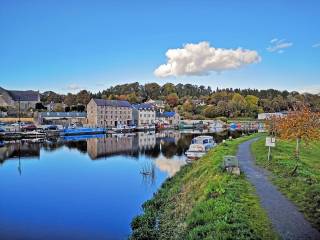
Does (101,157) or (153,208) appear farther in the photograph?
(101,157)

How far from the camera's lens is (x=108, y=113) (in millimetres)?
100250

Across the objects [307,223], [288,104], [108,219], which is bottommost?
[108,219]

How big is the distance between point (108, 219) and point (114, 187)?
6.93 meters

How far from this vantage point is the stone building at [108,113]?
95875 millimetres

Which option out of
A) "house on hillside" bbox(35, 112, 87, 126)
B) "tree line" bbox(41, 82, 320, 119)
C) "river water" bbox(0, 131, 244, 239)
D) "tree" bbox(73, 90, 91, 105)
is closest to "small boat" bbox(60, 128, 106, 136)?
A: "house on hillside" bbox(35, 112, 87, 126)

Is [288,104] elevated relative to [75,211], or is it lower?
elevated

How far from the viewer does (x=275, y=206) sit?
1065 cm

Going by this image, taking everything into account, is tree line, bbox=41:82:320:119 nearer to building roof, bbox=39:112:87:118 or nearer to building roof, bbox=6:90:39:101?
building roof, bbox=6:90:39:101

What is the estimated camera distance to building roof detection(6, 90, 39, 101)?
363 feet

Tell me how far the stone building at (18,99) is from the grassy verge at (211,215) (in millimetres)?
100717

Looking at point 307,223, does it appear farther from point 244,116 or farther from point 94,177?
point 244,116

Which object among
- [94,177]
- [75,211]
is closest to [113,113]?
[94,177]

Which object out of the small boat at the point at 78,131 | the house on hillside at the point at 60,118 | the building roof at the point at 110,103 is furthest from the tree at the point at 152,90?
the small boat at the point at 78,131

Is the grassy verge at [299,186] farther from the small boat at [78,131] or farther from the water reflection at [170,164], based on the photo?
the small boat at [78,131]
